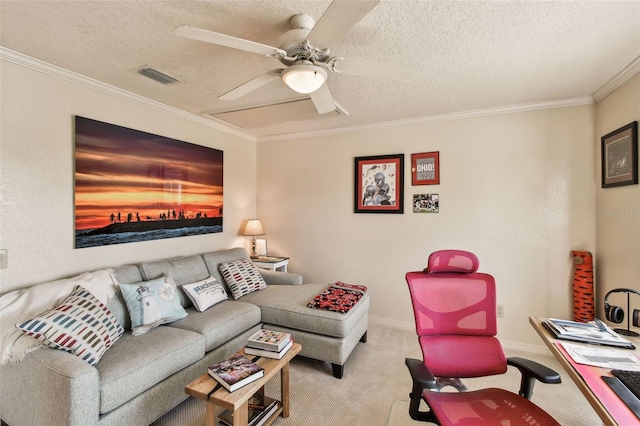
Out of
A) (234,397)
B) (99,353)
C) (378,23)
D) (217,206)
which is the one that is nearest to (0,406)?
(99,353)

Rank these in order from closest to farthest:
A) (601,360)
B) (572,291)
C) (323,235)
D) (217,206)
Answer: (601,360), (572,291), (217,206), (323,235)

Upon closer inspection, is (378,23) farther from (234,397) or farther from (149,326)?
(149,326)

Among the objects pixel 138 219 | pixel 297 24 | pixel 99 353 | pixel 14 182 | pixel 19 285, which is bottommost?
pixel 99 353

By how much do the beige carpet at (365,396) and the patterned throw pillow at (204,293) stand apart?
738mm

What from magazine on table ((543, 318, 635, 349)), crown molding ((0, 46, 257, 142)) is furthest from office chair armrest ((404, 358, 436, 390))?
crown molding ((0, 46, 257, 142))

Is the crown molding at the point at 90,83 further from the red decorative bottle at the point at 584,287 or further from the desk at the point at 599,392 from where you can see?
the red decorative bottle at the point at 584,287

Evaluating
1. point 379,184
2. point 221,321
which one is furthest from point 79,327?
point 379,184

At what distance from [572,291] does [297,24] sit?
3.35 meters

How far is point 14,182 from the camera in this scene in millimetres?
2047

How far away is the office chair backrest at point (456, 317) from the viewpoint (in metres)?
1.72

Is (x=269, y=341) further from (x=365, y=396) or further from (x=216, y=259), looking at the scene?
(x=216, y=259)

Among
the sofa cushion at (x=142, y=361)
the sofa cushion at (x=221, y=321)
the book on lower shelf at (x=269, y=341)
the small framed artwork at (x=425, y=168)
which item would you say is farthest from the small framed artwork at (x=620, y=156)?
the sofa cushion at (x=142, y=361)

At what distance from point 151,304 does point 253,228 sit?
1874 millimetres

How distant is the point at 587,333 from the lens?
1.57 meters
